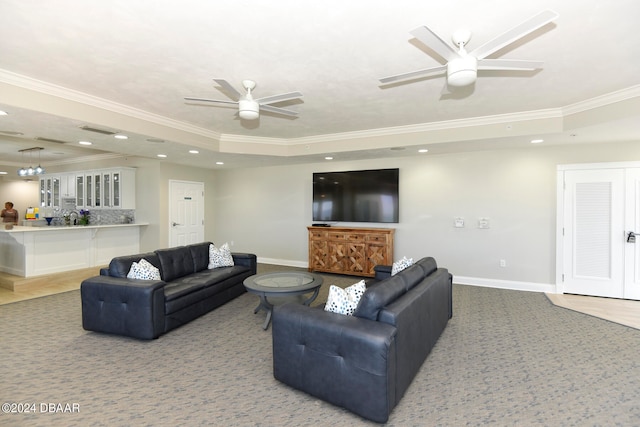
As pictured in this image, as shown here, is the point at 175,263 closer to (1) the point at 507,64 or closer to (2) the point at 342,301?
(2) the point at 342,301

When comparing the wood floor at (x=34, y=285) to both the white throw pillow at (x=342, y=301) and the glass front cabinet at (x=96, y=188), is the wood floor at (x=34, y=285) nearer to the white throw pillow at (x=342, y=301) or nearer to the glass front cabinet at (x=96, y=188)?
the glass front cabinet at (x=96, y=188)

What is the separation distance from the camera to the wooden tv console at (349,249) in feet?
19.2

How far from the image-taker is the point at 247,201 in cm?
791

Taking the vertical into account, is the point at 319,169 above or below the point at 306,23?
below

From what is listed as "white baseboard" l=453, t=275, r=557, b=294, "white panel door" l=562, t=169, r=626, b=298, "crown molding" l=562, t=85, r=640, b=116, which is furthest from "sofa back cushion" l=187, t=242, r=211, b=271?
"white panel door" l=562, t=169, r=626, b=298

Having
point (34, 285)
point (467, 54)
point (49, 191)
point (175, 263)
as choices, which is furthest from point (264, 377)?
point (49, 191)

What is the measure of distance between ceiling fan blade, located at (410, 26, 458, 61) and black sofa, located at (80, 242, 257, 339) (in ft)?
11.0

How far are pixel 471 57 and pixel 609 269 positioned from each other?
15.5 feet

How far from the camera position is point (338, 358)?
216 centimetres

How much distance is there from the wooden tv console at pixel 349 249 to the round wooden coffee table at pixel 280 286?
2.03 m

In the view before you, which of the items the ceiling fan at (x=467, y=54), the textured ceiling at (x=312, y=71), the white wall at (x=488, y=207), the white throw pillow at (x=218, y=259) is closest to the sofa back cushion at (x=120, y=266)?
the white throw pillow at (x=218, y=259)

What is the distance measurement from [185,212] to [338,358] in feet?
20.7

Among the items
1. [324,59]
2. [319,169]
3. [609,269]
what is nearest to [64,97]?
[324,59]

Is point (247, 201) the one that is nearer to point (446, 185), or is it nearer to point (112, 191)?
point (112, 191)
